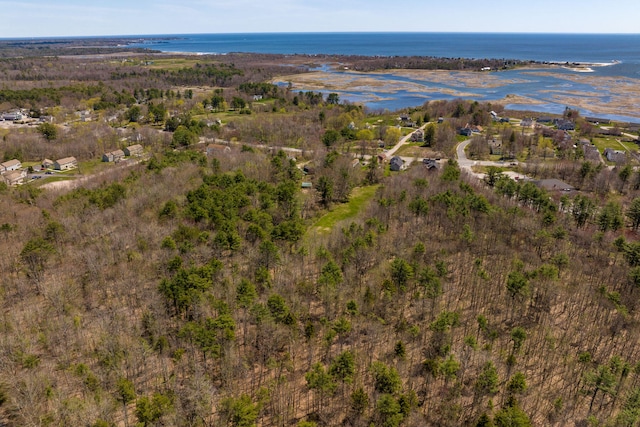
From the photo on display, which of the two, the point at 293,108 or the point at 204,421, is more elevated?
the point at 293,108

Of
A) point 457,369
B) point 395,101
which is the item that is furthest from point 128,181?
point 395,101

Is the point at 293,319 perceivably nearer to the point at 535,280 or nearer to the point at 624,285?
the point at 535,280

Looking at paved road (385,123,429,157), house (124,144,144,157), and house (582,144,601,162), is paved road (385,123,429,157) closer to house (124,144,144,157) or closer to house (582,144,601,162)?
house (582,144,601,162)

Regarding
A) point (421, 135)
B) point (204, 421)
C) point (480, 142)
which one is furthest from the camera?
point (421, 135)

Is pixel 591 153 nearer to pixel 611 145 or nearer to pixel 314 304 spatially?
pixel 611 145

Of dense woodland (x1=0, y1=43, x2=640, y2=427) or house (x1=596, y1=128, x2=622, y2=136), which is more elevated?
house (x1=596, y1=128, x2=622, y2=136)

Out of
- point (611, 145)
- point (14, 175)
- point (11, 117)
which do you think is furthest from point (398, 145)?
point (11, 117)

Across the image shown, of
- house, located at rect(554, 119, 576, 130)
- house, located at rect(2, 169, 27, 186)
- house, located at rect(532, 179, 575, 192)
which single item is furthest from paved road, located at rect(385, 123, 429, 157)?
house, located at rect(2, 169, 27, 186)
